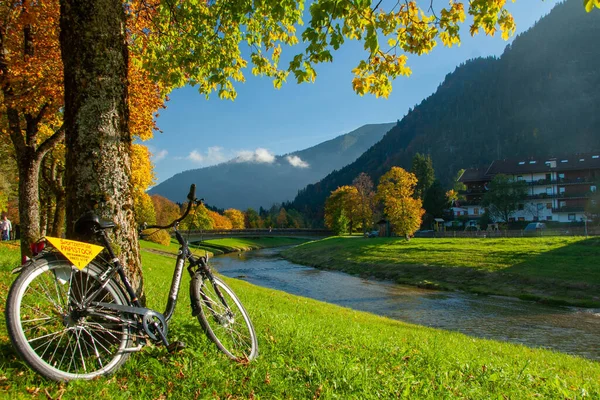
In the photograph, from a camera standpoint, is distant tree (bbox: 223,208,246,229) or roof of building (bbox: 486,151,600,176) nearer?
roof of building (bbox: 486,151,600,176)

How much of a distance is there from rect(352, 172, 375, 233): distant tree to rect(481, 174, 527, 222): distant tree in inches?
931

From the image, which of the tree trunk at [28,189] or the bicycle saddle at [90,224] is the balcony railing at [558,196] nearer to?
the tree trunk at [28,189]

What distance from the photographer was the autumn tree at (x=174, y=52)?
17.3 ft

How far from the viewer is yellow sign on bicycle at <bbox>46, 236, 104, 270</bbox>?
A: 4199 millimetres

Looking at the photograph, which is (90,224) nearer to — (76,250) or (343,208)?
(76,250)

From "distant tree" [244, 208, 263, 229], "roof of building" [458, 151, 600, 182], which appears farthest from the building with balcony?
"distant tree" [244, 208, 263, 229]

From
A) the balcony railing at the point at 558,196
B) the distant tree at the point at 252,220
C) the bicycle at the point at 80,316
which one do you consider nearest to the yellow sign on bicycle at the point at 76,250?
the bicycle at the point at 80,316

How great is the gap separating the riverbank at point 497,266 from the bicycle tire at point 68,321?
90.8 ft

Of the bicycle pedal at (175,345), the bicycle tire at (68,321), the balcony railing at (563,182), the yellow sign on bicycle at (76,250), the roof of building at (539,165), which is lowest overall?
the bicycle pedal at (175,345)

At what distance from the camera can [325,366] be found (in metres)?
5.23

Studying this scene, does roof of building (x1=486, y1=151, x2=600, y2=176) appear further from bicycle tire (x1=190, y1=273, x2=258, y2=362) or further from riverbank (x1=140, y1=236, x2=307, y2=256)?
bicycle tire (x1=190, y1=273, x2=258, y2=362)

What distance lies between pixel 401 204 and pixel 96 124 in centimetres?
5421

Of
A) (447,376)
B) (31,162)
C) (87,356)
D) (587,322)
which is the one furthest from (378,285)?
(87,356)

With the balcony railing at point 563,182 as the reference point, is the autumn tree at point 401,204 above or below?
below
